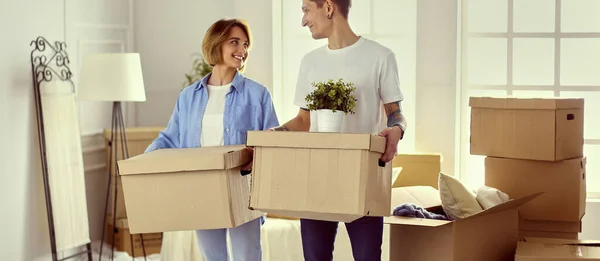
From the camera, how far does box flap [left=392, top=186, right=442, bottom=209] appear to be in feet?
14.2

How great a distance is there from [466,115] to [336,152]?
296 cm

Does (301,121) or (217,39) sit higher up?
(217,39)

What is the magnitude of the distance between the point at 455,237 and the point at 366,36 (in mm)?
2611

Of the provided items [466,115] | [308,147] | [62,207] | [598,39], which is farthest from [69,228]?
[598,39]

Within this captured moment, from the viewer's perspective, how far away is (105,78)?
16.6 feet

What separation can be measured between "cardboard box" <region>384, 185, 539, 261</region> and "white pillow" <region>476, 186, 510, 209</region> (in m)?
0.28

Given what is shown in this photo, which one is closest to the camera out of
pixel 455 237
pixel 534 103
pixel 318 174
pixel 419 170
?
pixel 318 174

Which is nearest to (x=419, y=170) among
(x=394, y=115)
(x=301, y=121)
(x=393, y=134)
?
(x=301, y=121)

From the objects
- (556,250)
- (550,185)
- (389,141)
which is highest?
(389,141)

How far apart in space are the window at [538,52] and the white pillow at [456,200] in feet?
5.49

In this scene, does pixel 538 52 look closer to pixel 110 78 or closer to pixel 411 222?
pixel 110 78

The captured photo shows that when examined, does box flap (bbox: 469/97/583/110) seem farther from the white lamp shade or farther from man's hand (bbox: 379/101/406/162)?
the white lamp shade

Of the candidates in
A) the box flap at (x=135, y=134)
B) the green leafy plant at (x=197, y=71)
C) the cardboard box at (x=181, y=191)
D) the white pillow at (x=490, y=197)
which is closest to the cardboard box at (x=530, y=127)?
the white pillow at (x=490, y=197)

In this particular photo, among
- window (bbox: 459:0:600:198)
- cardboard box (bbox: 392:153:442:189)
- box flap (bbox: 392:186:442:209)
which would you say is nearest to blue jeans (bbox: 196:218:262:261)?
box flap (bbox: 392:186:442:209)
